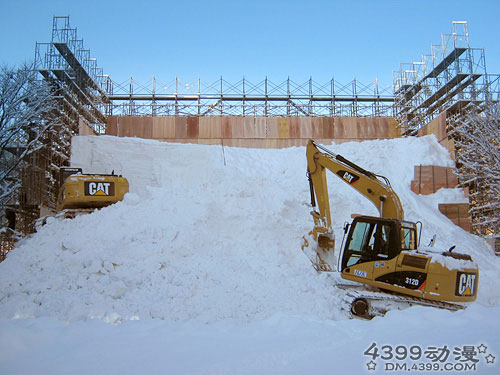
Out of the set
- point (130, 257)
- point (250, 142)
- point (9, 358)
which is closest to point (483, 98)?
point (250, 142)

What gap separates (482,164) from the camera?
708 inches

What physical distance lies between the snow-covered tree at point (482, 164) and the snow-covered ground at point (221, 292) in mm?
887

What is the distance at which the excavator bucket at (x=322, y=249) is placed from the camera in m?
9.65

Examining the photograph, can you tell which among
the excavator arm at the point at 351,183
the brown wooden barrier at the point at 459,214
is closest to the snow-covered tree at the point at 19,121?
the excavator arm at the point at 351,183

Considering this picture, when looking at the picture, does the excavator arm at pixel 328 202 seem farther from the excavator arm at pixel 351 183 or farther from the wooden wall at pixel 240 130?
the wooden wall at pixel 240 130

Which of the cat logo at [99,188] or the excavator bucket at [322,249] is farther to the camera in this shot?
the cat logo at [99,188]

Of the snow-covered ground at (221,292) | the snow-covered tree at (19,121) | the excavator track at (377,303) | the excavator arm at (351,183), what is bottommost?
the excavator track at (377,303)

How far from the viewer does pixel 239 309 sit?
8.56 meters

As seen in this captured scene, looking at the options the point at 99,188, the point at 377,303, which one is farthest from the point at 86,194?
the point at 377,303

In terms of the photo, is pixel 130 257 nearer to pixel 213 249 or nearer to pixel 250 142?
pixel 213 249

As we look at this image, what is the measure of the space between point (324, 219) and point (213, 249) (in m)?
3.01

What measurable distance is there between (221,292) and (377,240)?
3.24 m

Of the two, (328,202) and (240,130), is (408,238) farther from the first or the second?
(240,130)

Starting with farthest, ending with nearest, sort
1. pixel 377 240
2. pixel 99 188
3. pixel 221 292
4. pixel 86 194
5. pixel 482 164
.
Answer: pixel 482 164 < pixel 99 188 < pixel 86 194 < pixel 221 292 < pixel 377 240
